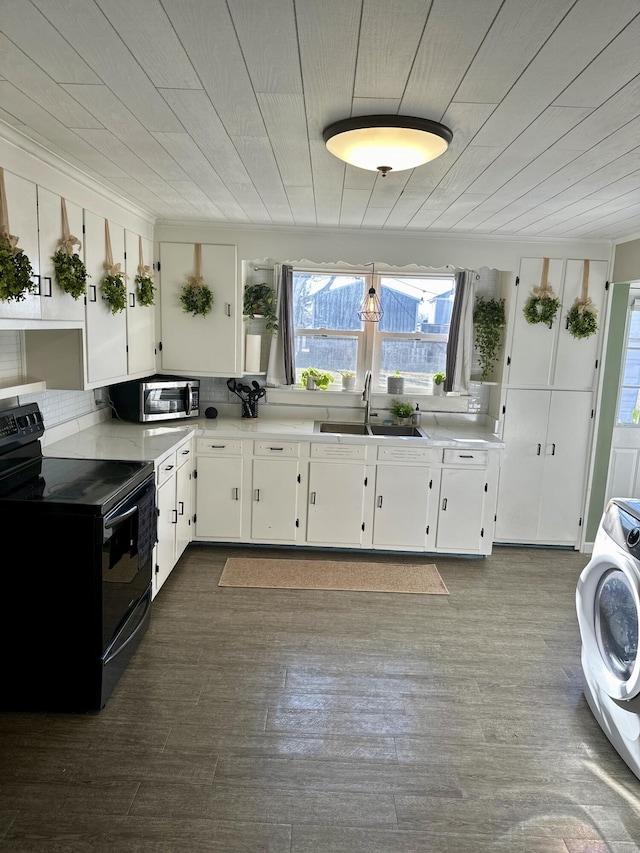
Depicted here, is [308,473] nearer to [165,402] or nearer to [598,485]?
[165,402]

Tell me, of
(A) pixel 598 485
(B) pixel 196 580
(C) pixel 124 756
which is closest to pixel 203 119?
(C) pixel 124 756

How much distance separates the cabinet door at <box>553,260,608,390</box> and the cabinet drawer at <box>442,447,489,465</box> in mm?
865

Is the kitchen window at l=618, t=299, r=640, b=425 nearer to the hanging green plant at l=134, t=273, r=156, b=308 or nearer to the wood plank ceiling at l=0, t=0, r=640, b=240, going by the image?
the wood plank ceiling at l=0, t=0, r=640, b=240

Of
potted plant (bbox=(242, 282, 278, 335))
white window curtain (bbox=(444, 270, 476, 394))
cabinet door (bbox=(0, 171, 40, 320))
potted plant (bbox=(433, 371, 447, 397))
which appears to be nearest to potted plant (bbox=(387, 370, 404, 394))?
potted plant (bbox=(433, 371, 447, 397))

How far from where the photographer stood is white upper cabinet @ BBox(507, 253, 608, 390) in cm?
423

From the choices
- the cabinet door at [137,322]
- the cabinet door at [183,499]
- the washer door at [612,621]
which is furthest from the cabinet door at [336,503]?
the washer door at [612,621]

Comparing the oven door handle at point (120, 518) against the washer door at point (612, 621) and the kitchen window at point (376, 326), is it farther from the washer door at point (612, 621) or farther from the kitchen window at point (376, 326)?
the kitchen window at point (376, 326)

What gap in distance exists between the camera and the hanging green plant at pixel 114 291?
126 inches

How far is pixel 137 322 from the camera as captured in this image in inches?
151

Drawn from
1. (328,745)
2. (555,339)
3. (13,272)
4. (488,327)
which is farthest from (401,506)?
(13,272)

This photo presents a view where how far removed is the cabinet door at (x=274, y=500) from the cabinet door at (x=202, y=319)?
0.82 meters

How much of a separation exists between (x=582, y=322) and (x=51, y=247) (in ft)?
11.7

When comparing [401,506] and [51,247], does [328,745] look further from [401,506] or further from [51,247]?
[51,247]

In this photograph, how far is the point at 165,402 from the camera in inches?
164
